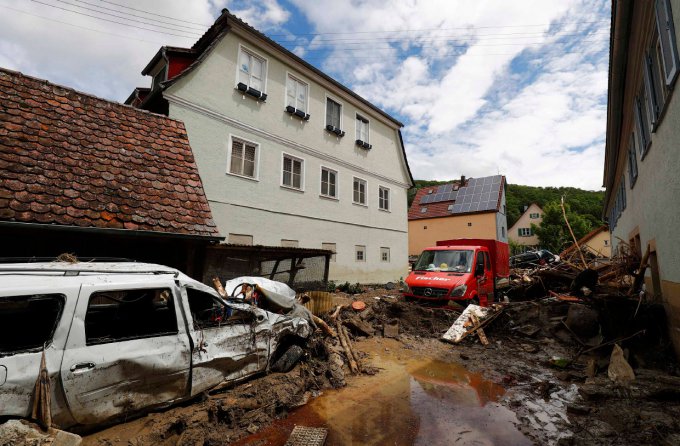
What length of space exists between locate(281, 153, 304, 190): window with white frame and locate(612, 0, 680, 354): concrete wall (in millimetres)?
11032

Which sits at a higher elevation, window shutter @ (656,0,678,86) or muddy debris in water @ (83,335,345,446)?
window shutter @ (656,0,678,86)

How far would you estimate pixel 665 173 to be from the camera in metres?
5.33

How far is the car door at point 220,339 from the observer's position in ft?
13.8

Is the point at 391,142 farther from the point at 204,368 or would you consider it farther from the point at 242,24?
the point at 204,368

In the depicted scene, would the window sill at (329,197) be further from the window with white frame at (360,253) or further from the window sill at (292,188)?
the window with white frame at (360,253)

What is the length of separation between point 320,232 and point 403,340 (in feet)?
25.5

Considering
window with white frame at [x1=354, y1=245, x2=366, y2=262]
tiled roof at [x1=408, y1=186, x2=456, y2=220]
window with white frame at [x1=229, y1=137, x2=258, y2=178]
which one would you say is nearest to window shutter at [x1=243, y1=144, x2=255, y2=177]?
window with white frame at [x1=229, y1=137, x2=258, y2=178]

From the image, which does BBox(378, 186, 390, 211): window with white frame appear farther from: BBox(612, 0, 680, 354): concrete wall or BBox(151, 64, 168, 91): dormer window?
BBox(612, 0, 680, 354): concrete wall

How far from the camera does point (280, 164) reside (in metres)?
13.5

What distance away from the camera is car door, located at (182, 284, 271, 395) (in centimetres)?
421

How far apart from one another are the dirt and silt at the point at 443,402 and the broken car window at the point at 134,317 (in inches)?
38.9

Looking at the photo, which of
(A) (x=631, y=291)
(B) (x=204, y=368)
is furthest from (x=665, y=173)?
(B) (x=204, y=368)

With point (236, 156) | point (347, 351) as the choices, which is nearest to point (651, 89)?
point (347, 351)

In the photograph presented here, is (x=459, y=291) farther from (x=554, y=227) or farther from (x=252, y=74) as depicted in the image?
(x=554, y=227)
